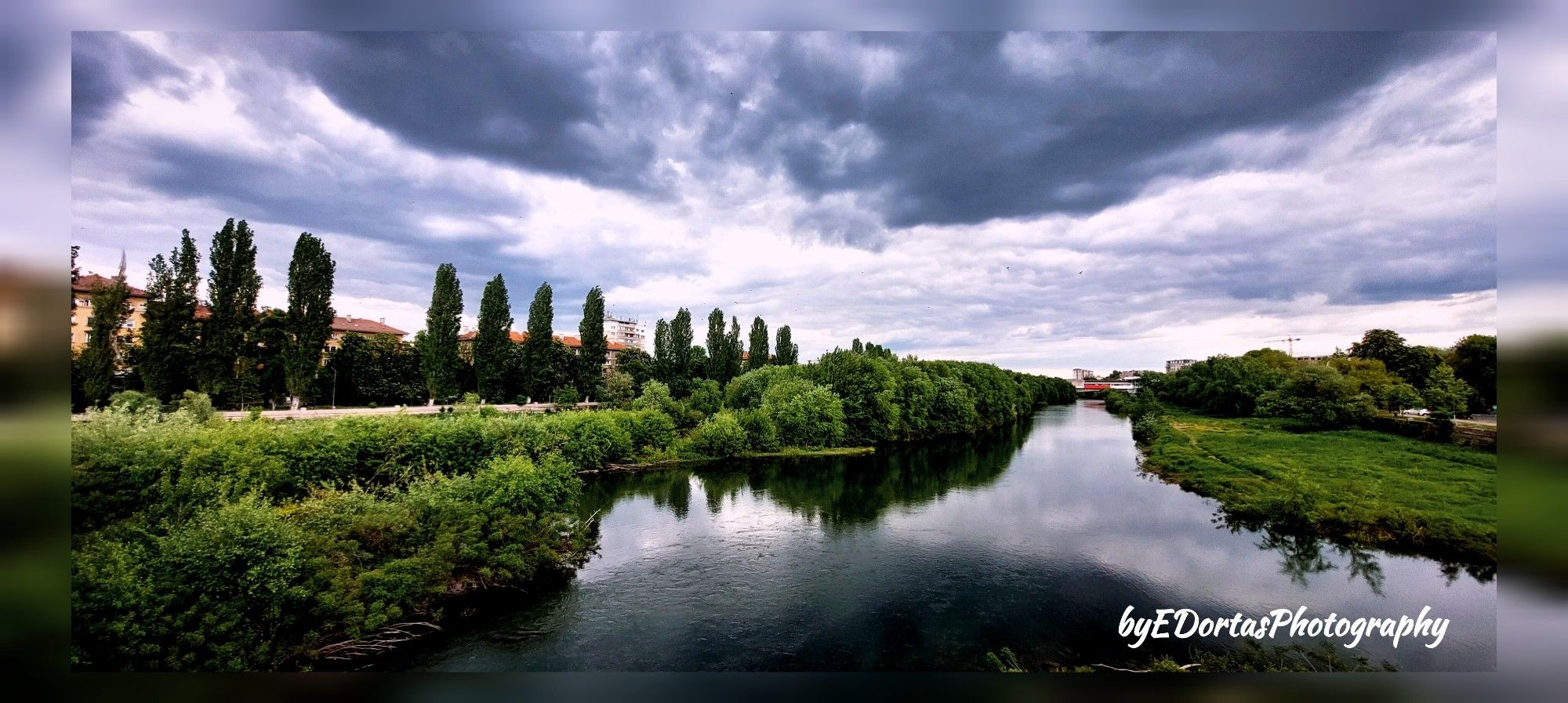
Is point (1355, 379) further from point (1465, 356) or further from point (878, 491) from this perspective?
point (878, 491)

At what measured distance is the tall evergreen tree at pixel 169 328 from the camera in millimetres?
6336

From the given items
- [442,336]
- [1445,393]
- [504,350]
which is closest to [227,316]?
[442,336]

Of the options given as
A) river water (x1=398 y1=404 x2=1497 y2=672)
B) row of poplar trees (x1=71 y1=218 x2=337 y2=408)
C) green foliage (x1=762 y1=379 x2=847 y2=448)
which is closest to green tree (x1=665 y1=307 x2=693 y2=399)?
green foliage (x1=762 y1=379 x2=847 y2=448)

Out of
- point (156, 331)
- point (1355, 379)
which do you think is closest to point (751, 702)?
point (156, 331)

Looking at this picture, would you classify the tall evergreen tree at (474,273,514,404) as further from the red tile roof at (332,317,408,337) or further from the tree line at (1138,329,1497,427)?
the tree line at (1138,329,1497,427)

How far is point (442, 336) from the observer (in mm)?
16781

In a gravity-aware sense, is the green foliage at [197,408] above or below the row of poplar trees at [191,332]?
below

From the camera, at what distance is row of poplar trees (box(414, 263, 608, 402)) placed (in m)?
16.8

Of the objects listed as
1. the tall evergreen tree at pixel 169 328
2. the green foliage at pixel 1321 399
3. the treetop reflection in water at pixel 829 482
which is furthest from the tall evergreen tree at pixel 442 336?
the green foliage at pixel 1321 399

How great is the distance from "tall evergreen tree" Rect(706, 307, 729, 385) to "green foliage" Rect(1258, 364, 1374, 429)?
22.9 metres

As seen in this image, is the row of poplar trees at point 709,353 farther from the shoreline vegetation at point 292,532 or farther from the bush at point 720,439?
the shoreline vegetation at point 292,532

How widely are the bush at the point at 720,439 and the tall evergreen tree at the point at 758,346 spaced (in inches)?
474

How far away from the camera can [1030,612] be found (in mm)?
6504
